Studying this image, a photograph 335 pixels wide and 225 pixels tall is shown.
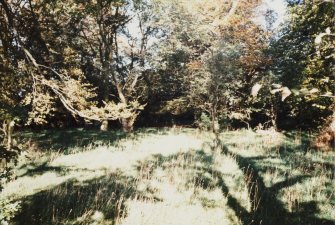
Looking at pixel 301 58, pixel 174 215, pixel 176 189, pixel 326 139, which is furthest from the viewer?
pixel 301 58

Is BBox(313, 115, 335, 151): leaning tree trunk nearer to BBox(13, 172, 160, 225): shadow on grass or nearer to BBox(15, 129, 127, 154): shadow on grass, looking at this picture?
BBox(13, 172, 160, 225): shadow on grass

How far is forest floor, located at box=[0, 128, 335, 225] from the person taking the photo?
6488 millimetres

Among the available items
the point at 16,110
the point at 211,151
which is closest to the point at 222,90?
the point at 211,151

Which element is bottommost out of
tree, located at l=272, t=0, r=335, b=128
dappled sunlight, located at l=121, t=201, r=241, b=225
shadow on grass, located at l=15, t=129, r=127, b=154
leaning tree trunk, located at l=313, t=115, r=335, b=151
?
dappled sunlight, located at l=121, t=201, r=241, b=225

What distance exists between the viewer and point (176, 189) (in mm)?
7883

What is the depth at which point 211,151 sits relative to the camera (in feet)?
40.5

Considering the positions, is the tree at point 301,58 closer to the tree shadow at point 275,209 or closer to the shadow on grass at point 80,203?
the tree shadow at point 275,209

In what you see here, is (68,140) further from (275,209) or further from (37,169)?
(275,209)

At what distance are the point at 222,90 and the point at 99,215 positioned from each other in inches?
660

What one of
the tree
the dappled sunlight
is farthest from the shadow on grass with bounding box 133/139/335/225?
the tree

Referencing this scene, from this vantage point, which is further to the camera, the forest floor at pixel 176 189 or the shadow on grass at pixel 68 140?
the shadow on grass at pixel 68 140

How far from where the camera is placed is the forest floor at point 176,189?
6488 millimetres

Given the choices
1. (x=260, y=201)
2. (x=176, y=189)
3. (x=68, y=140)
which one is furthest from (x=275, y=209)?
(x=68, y=140)

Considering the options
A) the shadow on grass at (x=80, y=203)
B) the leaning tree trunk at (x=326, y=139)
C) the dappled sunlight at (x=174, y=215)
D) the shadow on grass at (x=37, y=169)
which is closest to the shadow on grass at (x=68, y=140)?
the shadow on grass at (x=37, y=169)
